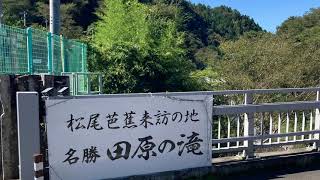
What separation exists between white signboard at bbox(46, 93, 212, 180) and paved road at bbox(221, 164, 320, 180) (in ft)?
2.37

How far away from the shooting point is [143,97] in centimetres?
693

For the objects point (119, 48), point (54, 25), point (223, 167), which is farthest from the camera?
point (119, 48)

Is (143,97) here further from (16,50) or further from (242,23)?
(242,23)

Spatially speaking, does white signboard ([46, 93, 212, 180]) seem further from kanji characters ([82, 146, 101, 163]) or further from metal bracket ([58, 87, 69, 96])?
metal bracket ([58, 87, 69, 96])

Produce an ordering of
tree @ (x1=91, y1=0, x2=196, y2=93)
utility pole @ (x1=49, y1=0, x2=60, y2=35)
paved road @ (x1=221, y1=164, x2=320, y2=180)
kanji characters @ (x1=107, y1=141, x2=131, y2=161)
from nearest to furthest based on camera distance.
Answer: kanji characters @ (x1=107, y1=141, x2=131, y2=161) < paved road @ (x1=221, y1=164, x2=320, y2=180) < utility pole @ (x1=49, y1=0, x2=60, y2=35) < tree @ (x1=91, y1=0, x2=196, y2=93)

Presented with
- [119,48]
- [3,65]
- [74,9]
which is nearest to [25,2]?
[74,9]

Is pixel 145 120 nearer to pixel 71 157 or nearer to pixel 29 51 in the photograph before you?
pixel 71 157

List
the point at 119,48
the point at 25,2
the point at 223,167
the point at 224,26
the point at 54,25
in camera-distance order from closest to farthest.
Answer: the point at 223,167, the point at 54,25, the point at 119,48, the point at 25,2, the point at 224,26

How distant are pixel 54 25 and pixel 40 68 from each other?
326 cm

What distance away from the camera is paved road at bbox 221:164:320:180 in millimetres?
7691

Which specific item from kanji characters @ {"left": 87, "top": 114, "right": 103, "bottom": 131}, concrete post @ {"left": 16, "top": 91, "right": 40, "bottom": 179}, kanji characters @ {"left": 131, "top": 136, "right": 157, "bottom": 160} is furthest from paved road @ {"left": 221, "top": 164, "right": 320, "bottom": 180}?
concrete post @ {"left": 16, "top": 91, "right": 40, "bottom": 179}

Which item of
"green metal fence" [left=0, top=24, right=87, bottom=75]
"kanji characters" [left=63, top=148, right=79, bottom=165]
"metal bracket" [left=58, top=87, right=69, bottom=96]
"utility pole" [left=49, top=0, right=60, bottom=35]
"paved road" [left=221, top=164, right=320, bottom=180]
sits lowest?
"paved road" [left=221, top=164, right=320, bottom=180]

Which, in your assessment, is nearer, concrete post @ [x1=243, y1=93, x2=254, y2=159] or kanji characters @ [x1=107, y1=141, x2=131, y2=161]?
kanji characters @ [x1=107, y1=141, x2=131, y2=161]

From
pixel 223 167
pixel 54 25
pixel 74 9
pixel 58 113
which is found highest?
pixel 74 9
